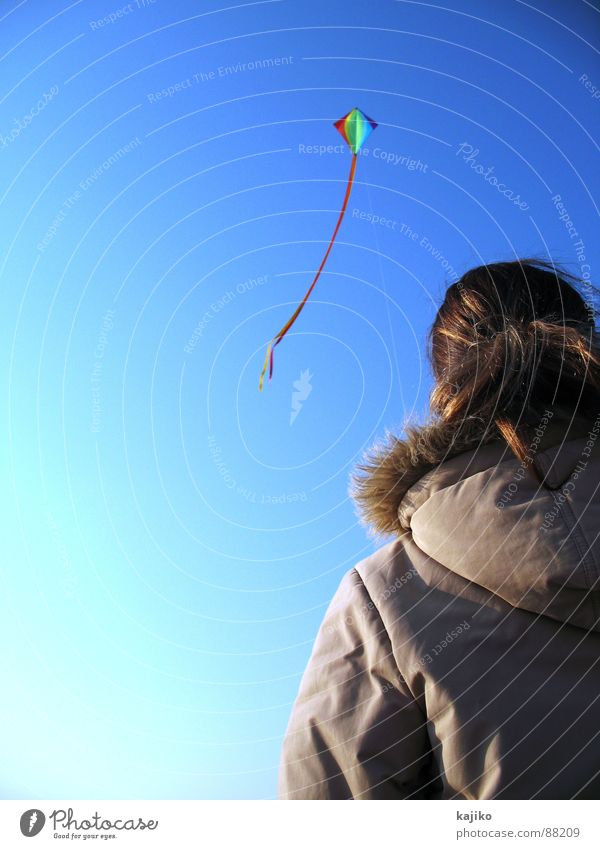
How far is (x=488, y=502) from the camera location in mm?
799

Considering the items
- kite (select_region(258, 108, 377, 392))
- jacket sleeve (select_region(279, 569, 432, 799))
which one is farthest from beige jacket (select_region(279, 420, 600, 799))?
kite (select_region(258, 108, 377, 392))

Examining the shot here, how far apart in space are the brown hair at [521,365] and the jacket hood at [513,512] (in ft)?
0.08

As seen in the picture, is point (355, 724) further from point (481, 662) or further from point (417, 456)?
point (417, 456)

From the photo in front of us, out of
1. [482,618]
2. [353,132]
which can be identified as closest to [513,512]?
[482,618]

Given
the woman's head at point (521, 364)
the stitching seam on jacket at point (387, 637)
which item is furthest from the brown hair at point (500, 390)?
the stitching seam on jacket at point (387, 637)

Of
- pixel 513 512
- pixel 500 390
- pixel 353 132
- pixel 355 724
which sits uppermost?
pixel 353 132

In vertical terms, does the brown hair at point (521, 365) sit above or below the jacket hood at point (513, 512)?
above

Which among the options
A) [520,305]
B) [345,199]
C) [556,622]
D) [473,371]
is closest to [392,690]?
[556,622]

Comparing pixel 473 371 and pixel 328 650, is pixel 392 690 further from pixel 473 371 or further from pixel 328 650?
pixel 473 371

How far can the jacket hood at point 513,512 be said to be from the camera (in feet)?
2.49

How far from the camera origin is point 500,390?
0.85m

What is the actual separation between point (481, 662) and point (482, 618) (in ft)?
0.16

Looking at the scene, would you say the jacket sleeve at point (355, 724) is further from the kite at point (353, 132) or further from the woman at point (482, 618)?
the kite at point (353, 132)

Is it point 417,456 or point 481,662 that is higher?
point 417,456
